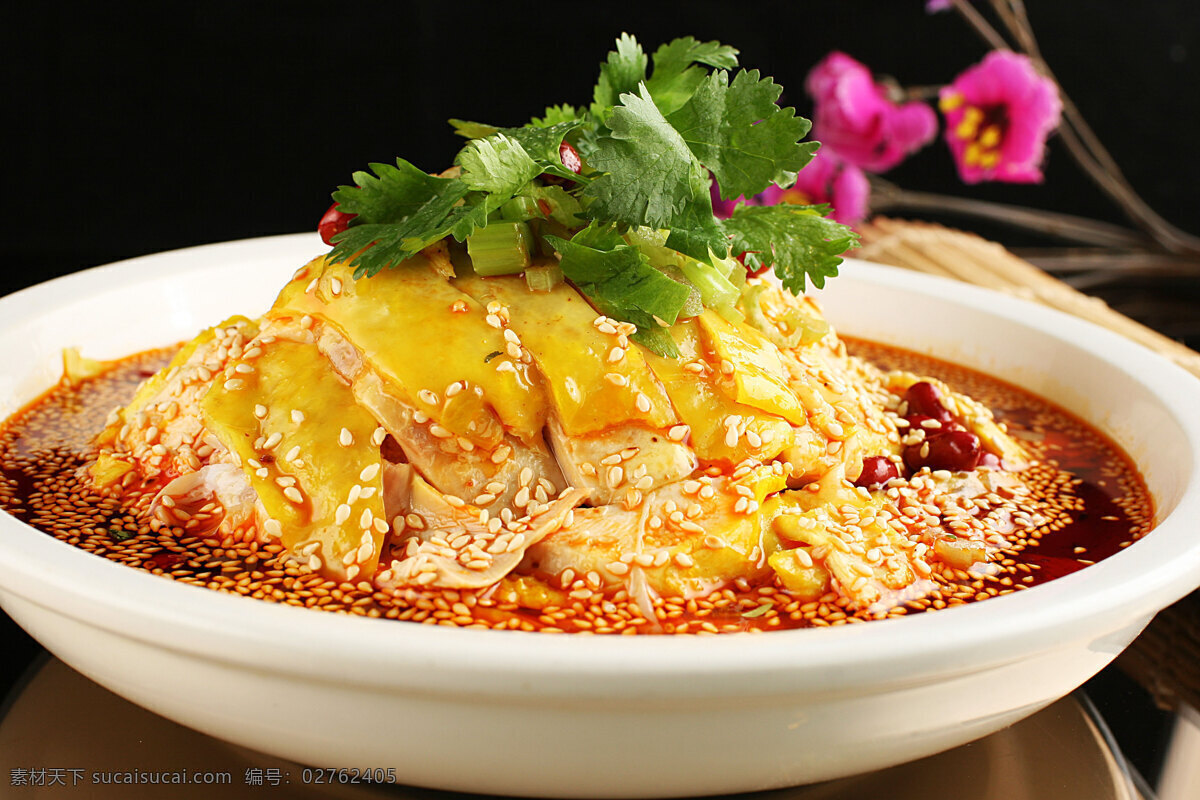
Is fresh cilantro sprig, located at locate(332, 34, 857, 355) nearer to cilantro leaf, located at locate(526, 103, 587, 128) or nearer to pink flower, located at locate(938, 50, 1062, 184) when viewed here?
cilantro leaf, located at locate(526, 103, 587, 128)

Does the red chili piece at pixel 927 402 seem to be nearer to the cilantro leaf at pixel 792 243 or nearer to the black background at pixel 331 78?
the cilantro leaf at pixel 792 243

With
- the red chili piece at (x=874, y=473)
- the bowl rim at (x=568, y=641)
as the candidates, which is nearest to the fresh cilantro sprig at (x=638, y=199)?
the red chili piece at (x=874, y=473)

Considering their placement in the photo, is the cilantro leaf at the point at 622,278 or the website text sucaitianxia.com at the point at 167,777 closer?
the website text sucaitianxia.com at the point at 167,777

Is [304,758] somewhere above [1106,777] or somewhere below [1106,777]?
above

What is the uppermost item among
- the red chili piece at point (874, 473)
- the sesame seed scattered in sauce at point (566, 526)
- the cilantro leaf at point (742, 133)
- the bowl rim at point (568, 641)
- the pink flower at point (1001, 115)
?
the cilantro leaf at point (742, 133)

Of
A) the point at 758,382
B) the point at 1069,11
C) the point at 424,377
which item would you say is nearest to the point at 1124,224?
Result: the point at 1069,11

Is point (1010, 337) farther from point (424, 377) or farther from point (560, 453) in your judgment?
point (424, 377)

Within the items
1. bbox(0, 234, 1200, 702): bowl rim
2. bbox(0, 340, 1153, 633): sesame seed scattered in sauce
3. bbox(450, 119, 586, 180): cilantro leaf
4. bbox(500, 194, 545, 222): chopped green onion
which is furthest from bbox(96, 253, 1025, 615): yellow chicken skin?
bbox(0, 234, 1200, 702): bowl rim
